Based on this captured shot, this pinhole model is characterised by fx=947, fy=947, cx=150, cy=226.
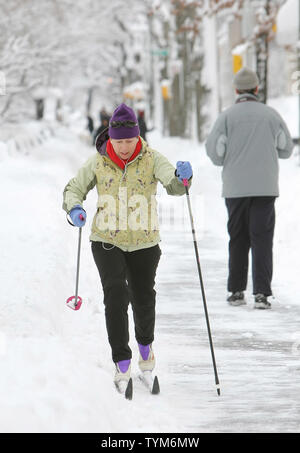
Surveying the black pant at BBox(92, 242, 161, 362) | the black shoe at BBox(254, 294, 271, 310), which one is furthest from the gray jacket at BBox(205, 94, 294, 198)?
the black pant at BBox(92, 242, 161, 362)

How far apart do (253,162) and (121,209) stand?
3.03m

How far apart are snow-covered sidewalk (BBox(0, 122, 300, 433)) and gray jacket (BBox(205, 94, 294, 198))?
1.14 m

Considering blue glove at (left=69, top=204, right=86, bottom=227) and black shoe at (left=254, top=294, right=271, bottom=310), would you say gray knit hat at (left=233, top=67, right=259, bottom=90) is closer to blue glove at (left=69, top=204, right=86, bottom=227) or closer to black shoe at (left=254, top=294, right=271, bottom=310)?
black shoe at (left=254, top=294, right=271, bottom=310)

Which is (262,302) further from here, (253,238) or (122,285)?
(122,285)

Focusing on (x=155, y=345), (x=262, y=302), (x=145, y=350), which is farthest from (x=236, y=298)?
(x=145, y=350)

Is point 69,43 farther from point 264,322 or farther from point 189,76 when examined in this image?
point 264,322

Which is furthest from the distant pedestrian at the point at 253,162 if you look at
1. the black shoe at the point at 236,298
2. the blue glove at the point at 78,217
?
the blue glove at the point at 78,217

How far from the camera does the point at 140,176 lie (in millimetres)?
5711

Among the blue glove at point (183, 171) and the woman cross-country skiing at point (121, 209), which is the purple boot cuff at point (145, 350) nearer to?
the woman cross-country skiing at point (121, 209)

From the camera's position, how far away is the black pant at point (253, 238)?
8.53 m

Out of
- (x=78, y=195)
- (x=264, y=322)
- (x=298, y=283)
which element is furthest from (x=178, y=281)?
(x=78, y=195)

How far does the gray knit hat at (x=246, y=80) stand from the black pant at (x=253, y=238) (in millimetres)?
1031

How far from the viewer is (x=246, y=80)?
28.3 ft

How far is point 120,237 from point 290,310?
10.6 ft
